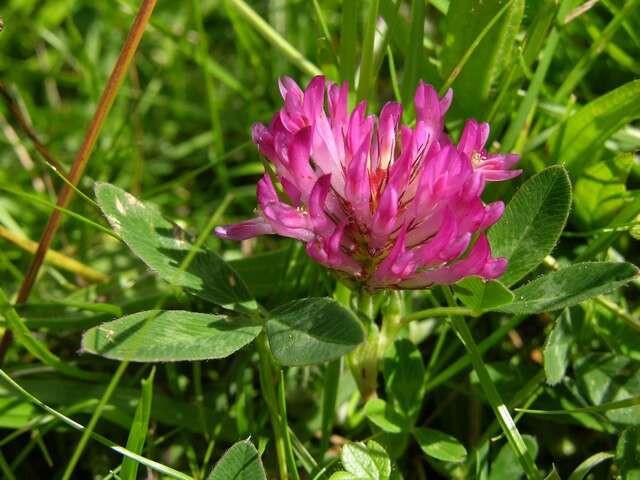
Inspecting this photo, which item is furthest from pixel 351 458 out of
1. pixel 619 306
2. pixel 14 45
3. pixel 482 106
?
pixel 14 45

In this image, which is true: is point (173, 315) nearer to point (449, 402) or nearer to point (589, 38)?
point (449, 402)

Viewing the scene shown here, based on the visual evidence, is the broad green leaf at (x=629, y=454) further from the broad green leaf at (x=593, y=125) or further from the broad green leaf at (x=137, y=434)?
the broad green leaf at (x=137, y=434)

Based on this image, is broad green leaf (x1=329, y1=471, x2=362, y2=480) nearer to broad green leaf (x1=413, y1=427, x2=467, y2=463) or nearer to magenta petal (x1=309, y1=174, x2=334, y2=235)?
broad green leaf (x1=413, y1=427, x2=467, y2=463)

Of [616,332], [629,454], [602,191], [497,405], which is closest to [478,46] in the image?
[602,191]

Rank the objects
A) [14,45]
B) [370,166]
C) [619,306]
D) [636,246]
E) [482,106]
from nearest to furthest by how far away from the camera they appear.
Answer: [370,166] < [619,306] < [482,106] < [636,246] < [14,45]

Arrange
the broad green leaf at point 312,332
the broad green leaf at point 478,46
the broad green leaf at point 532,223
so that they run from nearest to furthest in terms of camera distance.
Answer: the broad green leaf at point 312,332
the broad green leaf at point 532,223
the broad green leaf at point 478,46

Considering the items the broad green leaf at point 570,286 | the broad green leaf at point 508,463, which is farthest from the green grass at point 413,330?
the broad green leaf at point 570,286
